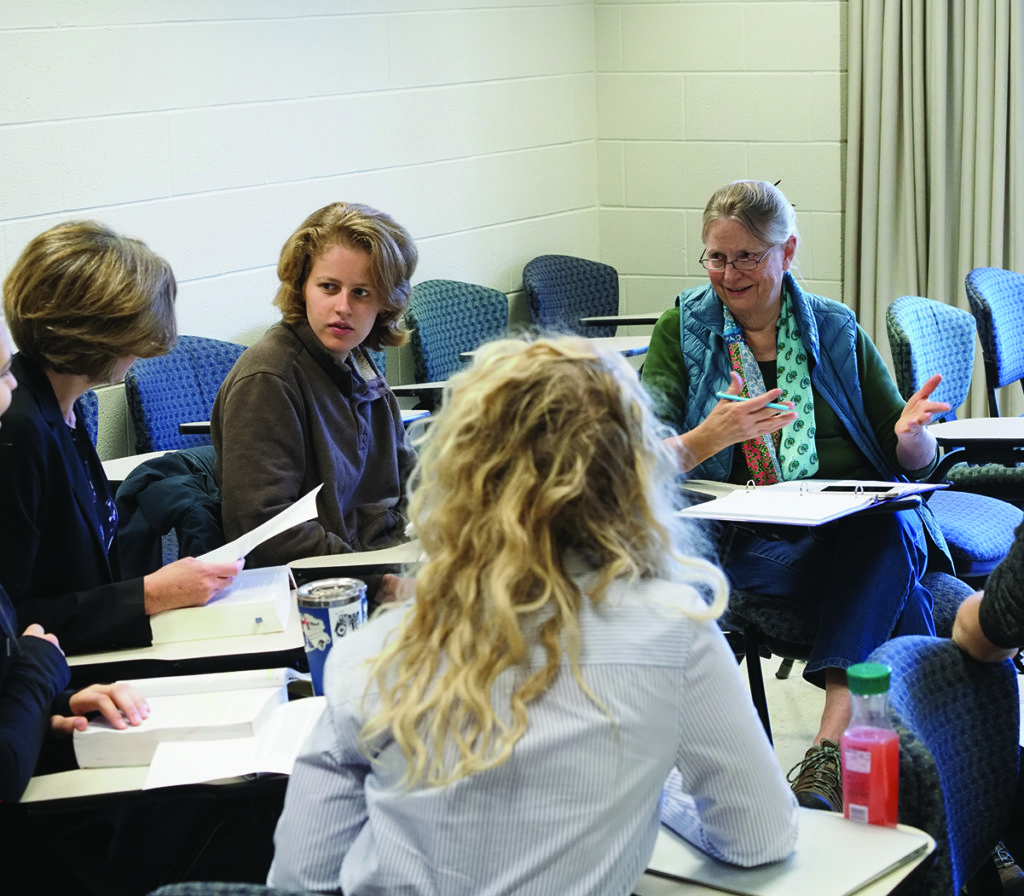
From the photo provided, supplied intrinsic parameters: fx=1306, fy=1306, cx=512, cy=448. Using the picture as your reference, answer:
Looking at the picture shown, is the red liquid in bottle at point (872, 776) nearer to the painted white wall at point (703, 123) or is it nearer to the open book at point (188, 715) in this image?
the open book at point (188, 715)

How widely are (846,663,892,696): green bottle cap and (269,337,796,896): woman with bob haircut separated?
0.55 ft

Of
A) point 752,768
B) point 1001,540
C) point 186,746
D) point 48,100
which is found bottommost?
point 1001,540

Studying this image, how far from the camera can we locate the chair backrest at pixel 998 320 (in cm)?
374

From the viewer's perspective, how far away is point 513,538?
3.60 ft

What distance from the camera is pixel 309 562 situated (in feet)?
6.94

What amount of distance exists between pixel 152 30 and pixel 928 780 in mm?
2871

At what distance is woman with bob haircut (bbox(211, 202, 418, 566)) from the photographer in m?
2.25

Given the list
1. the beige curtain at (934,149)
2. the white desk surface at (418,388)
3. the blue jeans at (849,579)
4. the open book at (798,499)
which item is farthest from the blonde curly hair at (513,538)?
the beige curtain at (934,149)

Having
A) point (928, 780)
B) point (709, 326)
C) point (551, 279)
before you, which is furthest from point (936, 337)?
point (928, 780)

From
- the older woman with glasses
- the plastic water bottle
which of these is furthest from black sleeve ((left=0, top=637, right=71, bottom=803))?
the older woman with glasses

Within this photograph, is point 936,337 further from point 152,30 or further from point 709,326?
point 152,30

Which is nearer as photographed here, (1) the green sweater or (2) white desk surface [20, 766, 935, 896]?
(2) white desk surface [20, 766, 935, 896]

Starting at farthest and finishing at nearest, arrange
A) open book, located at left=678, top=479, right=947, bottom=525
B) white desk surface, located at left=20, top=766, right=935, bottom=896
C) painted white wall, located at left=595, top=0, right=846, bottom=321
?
painted white wall, located at left=595, top=0, right=846, bottom=321, open book, located at left=678, top=479, right=947, bottom=525, white desk surface, located at left=20, top=766, right=935, bottom=896

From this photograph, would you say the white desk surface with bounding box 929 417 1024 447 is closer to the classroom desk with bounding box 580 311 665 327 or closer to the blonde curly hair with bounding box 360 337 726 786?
the classroom desk with bounding box 580 311 665 327
